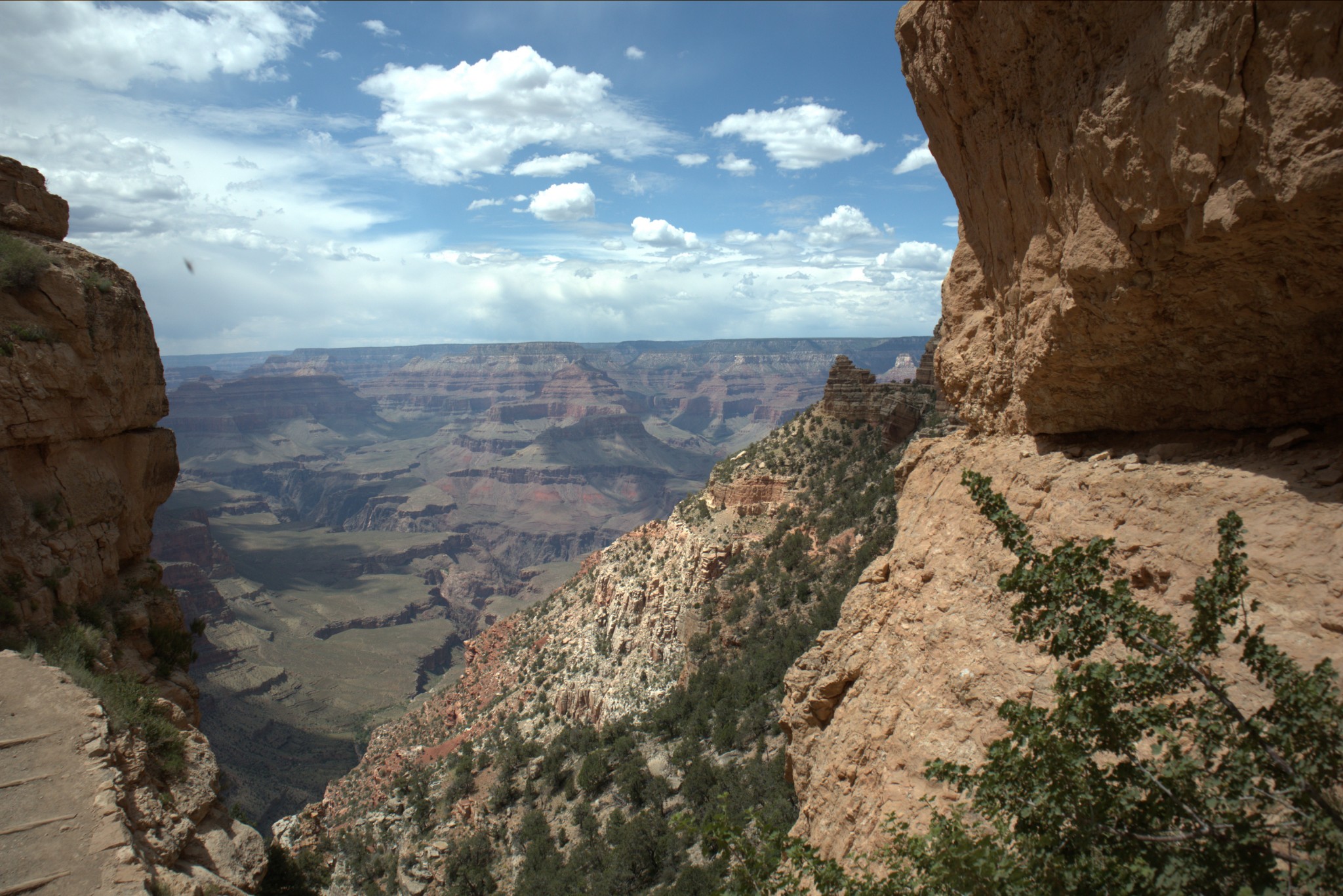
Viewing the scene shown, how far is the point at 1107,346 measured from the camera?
7793 millimetres

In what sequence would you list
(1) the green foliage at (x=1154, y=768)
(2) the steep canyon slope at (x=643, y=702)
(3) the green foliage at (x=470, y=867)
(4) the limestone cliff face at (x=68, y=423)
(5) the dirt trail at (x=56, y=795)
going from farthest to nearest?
(3) the green foliage at (x=470, y=867) → (2) the steep canyon slope at (x=643, y=702) → (4) the limestone cliff face at (x=68, y=423) → (5) the dirt trail at (x=56, y=795) → (1) the green foliage at (x=1154, y=768)

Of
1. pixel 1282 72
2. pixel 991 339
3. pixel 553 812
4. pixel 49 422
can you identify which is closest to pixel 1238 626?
pixel 1282 72

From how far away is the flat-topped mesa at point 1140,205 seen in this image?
5.20m

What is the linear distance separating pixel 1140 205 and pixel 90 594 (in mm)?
19895

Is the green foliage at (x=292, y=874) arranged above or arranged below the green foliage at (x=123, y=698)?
below

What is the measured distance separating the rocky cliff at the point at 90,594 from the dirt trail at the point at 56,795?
0.02 m

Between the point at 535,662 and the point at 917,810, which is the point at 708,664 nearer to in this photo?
the point at 535,662

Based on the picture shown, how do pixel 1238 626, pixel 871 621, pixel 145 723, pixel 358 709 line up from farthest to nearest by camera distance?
pixel 358 709 < pixel 145 723 < pixel 871 621 < pixel 1238 626

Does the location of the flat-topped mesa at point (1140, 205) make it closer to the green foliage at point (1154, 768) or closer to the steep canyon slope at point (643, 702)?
the green foliage at point (1154, 768)

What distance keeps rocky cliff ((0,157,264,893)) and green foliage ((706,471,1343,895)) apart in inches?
409

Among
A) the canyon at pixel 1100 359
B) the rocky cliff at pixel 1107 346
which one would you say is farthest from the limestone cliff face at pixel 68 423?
the rocky cliff at pixel 1107 346

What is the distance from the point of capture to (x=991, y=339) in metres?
10.1

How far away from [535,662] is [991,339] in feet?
122

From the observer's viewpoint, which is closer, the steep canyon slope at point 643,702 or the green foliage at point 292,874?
the green foliage at point 292,874
